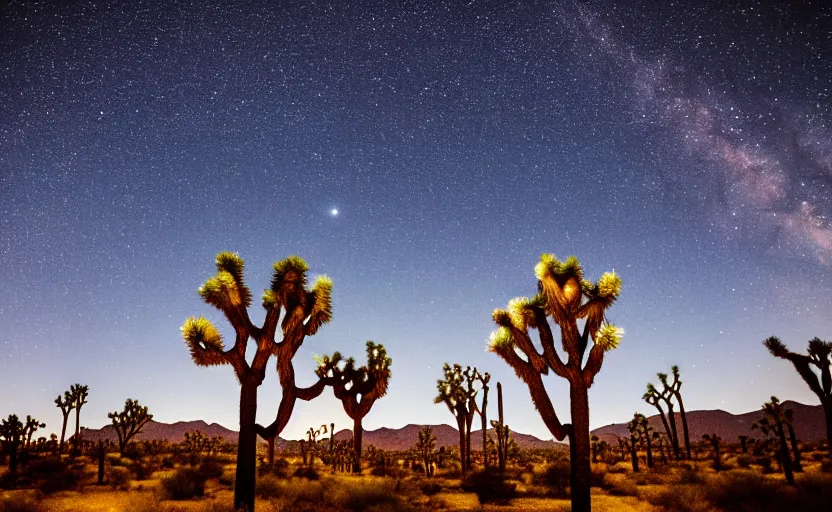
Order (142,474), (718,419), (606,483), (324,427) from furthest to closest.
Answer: (718,419) < (324,427) < (142,474) < (606,483)

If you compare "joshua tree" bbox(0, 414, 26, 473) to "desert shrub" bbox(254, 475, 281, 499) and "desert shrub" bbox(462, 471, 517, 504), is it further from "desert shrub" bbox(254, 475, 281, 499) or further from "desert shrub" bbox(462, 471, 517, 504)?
"desert shrub" bbox(462, 471, 517, 504)

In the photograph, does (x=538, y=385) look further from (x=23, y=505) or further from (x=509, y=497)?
(x=23, y=505)

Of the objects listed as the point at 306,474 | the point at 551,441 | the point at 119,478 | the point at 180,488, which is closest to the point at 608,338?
the point at 180,488

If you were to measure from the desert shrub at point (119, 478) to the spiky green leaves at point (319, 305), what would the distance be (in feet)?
36.3

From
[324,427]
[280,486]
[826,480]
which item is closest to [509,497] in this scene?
[280,486]

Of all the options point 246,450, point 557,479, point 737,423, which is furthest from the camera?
point 737,423

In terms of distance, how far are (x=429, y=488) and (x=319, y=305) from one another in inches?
382

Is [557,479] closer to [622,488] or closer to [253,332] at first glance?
[622,488]

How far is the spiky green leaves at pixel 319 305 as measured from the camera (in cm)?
1291

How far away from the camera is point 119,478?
65.4 feet

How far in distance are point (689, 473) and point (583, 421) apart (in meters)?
11.8

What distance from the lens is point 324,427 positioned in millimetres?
38125

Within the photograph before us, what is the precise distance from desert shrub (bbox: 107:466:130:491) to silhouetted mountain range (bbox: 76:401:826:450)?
336 ft

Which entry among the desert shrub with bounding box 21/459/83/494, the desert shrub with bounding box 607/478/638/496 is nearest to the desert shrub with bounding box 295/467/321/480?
the desert shrub with bounding box 21/459/83/494
